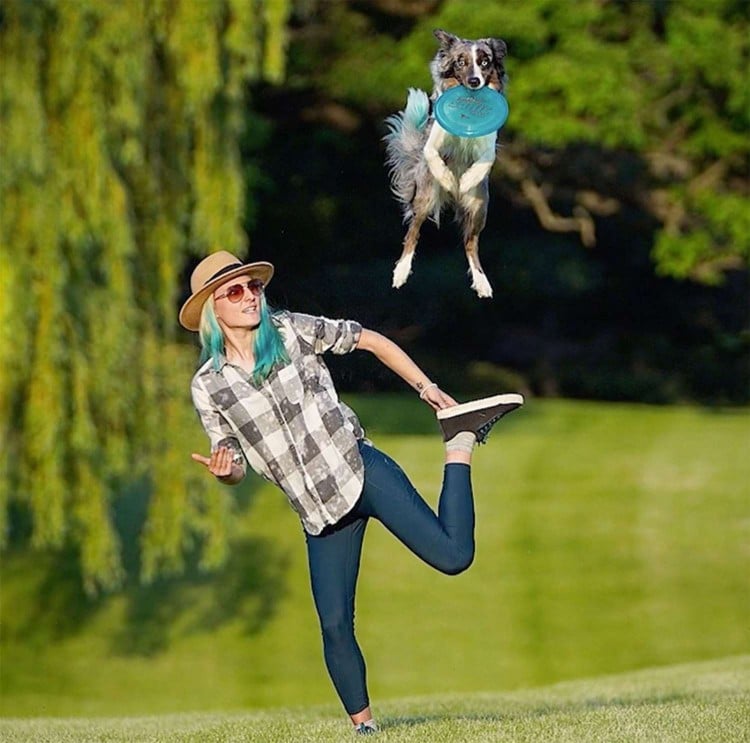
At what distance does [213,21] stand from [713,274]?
34.8 feet

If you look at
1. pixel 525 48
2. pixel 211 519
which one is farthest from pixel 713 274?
pixel 211 519

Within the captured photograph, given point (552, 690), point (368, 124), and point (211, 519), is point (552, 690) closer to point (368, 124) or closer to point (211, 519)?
point (211, 519)

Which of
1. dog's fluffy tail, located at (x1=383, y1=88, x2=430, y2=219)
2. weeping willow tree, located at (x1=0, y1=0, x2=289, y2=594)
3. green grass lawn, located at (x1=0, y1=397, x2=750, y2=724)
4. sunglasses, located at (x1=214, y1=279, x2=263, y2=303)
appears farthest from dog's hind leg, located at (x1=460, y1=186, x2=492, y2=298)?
green grass lawn, located at (x1=0, y1=397, x2=750, y2=724)

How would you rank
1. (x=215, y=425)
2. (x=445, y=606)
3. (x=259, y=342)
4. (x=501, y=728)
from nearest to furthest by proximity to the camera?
(x=259, y=342) → (x=215, y=425) → (x=501, y=728) → (x=445, y=606)

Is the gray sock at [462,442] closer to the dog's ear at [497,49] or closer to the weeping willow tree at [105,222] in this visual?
the dog's ear at [497,49]

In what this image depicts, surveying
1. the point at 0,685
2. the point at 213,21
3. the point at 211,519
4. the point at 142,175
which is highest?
the point at 213,21

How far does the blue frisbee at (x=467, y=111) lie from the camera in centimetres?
602

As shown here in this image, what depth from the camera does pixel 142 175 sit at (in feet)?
43.1

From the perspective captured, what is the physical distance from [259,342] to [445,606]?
12.6 m

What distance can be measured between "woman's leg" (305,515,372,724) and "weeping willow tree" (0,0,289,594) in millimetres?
6626

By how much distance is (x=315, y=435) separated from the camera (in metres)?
6.06

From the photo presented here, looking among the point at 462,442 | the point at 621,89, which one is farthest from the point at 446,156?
the point at 621,89

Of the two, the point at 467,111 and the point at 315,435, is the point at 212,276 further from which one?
the point at 467,111

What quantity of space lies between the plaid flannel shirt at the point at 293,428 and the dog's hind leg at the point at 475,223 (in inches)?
26.2
